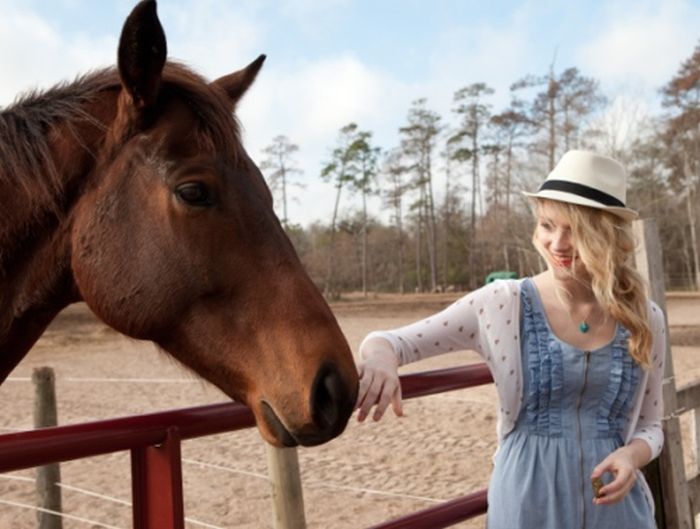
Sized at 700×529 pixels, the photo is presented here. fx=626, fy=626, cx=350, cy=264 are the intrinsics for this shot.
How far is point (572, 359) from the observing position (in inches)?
70.2

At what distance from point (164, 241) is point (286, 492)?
6.43ft

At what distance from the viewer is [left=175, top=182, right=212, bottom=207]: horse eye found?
61.1 inches

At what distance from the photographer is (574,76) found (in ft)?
84.7

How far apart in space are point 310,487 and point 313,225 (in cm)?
4553

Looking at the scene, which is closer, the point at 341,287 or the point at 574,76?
the point at 574,76

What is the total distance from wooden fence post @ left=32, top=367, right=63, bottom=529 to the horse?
3377mm

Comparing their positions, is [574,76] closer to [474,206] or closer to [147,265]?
[474,206]

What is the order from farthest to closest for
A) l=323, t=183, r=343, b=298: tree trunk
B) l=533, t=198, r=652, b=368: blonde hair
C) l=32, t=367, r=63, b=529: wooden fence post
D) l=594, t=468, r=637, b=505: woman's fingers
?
1. l=323, t=183, r=343, b=298: tree trunk
2. l=32, t=367, r=63, b=529: wooden fence post
3. l=533, t=198, r=652, b=368: blonde hair
4. l=594, t=468, r=637, b=505: woman's fingers

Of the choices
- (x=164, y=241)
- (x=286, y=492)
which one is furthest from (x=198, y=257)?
(x=286, y=492)

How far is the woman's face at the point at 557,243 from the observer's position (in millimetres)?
1849

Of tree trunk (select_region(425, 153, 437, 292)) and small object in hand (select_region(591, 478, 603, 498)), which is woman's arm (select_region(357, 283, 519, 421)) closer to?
small object in hand (select_region(591, 478, 603, 498))

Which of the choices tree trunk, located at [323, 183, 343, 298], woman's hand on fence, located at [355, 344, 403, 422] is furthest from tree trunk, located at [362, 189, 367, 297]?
woman's hand on fence, located at [355, 344, 403, 422]

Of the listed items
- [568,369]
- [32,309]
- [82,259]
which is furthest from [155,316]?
[568,369]

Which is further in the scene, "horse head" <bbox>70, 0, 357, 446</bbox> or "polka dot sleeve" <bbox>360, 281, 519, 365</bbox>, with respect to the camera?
"polka dot sleeve" <bbox>360, 281, 519, 365</bbox>
